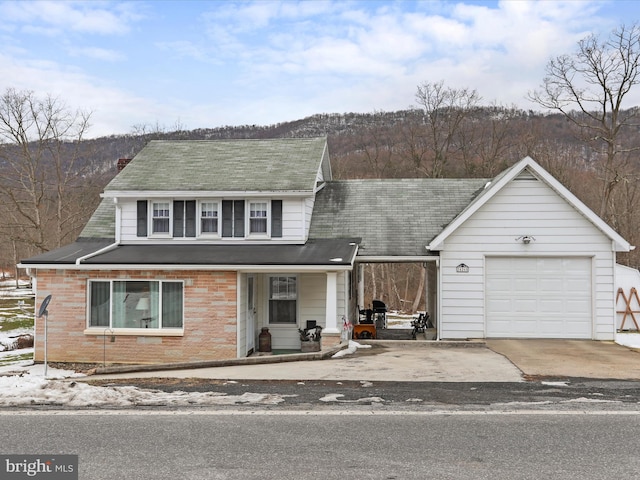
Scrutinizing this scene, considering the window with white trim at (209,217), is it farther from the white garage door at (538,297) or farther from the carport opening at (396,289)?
the carport opening at (396,289)

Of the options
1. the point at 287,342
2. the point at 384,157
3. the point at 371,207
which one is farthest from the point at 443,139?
the point at 287,342

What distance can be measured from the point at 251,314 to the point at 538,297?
8451 mm

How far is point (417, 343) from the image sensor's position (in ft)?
53.1

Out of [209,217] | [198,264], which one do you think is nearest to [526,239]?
[198,264]

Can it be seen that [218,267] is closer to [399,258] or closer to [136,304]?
[136,304]

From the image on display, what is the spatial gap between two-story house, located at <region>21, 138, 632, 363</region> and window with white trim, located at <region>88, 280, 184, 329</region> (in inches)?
1.1

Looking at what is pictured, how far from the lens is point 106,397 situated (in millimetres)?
9562

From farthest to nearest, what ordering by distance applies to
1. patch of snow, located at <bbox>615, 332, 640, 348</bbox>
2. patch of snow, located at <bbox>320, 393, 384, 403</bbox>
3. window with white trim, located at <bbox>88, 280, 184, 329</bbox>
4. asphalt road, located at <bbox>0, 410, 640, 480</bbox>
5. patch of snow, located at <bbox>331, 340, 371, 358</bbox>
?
1. patch of snow, located at <bbox>615, 332, 640, 348</bbox>
2. window with white trim, located at <bbox>88, 280, 184, 329</bbox>
3. patch of snow, located at <bbox>331, 340, 371, 358</bbox>
4. patch of snow, located at <bbox>320, 393, 384, 403</bbox>
5. asphalt road, located at <bbox>0, 410, 640, 480</bbox>

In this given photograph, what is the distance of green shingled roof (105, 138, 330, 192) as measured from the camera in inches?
716

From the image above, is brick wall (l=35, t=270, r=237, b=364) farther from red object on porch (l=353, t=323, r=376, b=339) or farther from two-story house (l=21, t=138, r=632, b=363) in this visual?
red object on porch (l=353, t=323, r=376, b=339)

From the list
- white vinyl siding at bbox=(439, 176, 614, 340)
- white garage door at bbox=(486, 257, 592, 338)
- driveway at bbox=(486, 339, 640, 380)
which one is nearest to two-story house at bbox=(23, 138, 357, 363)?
white vinyl siding at bbox=(439, 176, 614, 340)

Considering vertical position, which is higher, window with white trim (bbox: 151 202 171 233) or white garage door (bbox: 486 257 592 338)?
window with white trim (bbox: 151 202 171 233)

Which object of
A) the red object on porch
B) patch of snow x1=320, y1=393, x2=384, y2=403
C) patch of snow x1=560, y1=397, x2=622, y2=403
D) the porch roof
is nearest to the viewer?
patch of snow x1=560, y1=397, x2=622, y2=403

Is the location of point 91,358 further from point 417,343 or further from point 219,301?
point 417,343
